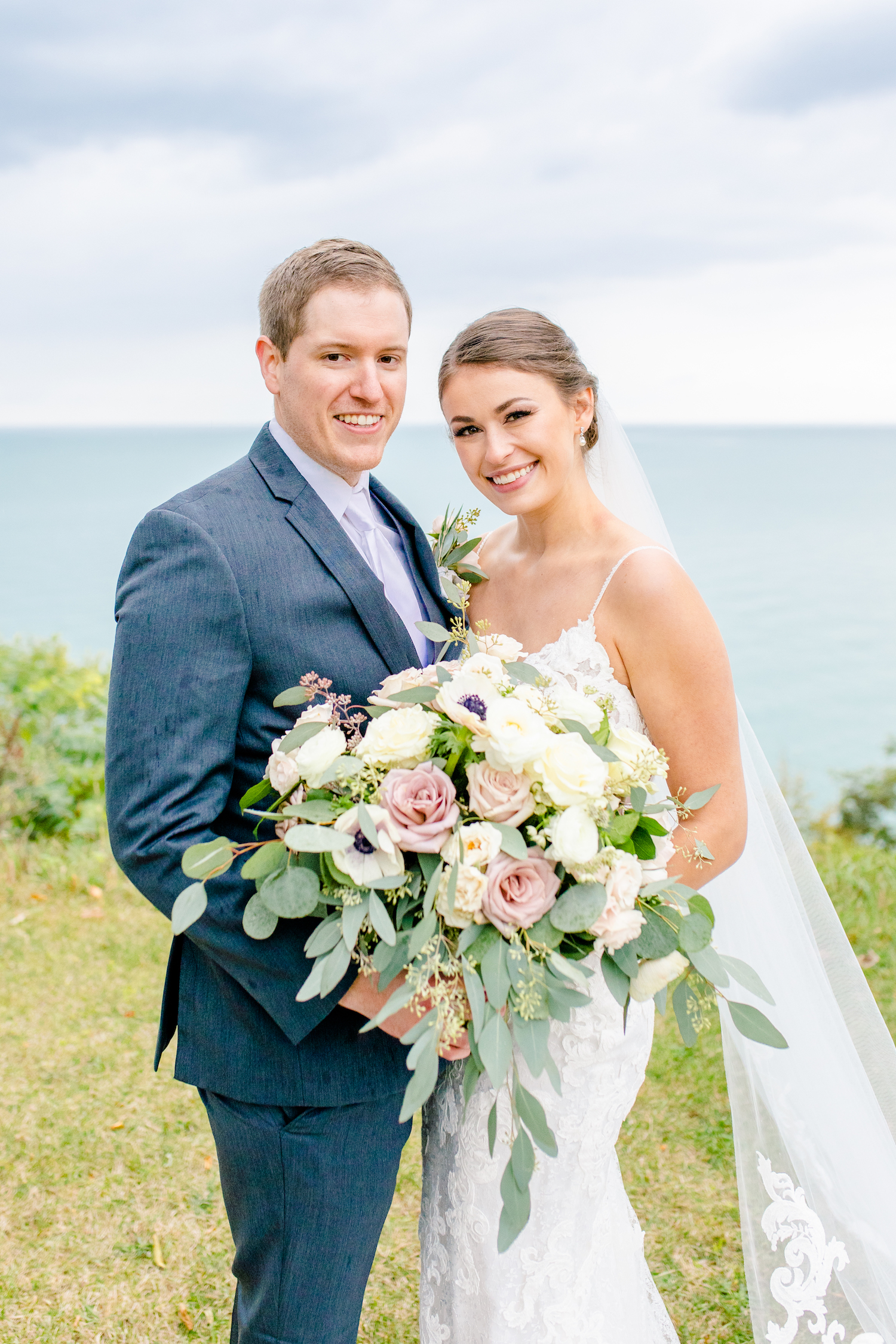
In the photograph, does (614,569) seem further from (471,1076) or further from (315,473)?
(471,1076)

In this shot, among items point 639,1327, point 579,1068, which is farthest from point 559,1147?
point 639,1327

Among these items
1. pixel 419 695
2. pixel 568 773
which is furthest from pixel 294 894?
pixel 568 773

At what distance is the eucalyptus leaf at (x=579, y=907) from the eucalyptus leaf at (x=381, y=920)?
0.92ft

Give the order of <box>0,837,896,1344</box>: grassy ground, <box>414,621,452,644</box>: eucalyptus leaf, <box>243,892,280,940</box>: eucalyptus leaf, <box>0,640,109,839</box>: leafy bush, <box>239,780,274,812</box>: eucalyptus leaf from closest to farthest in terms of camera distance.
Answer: <box>243,892,280,940</box>: eucalyptus leaf, <box>239,780,274,812</box>: eucalyptus leaf, <box>414,621,452,644</box>: eucalyptus leaf, <box>0,837,896,1344</box>: grassy ground, <box>0,640,109,839</box>: leafy bush

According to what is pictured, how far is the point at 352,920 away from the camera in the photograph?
5.83 feet

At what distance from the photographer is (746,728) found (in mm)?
3059

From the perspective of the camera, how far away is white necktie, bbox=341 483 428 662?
8.44ft

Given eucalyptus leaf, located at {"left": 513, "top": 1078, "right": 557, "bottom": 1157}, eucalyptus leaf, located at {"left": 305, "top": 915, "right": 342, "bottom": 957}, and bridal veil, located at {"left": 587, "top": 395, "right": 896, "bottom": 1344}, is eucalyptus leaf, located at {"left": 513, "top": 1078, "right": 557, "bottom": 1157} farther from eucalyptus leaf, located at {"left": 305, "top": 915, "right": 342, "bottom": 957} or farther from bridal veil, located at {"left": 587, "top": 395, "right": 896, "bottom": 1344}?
bridal veil, located at {"left": 587, "top": 395, "right": 896, "bottom": 1344}

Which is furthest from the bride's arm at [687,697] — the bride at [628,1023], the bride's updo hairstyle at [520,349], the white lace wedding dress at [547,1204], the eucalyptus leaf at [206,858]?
the eucalyptus leaf at [206,858]

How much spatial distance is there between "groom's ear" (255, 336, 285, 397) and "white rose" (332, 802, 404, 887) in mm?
1192

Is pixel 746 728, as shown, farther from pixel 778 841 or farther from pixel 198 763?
pixel 198 763

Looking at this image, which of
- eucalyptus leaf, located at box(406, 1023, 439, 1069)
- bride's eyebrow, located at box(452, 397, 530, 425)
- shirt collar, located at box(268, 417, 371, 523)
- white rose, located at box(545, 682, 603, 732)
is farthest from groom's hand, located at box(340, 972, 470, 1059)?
bride's eyebrow, located at box(452, 397, 530, 425)

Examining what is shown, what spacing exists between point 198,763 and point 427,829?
54 centimetres

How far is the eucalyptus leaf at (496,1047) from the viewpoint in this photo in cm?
169
